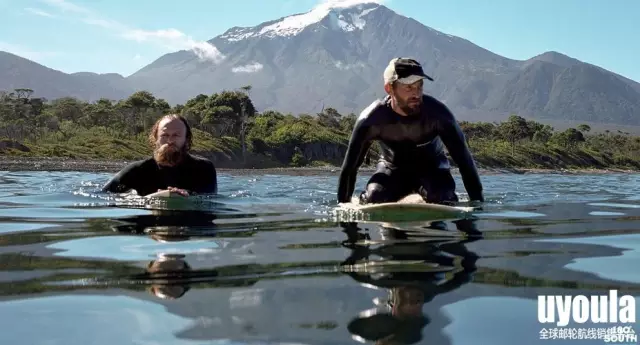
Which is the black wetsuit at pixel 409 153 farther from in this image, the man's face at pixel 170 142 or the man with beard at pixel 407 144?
the man's face at pixel 170 142

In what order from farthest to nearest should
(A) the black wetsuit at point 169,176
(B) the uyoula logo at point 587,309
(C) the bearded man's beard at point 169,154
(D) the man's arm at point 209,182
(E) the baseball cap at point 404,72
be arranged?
(D) the man's arm at point 209,182 → (A) the black wetsuit at point 169,176 → (C) the bearded man's beard at point 169,154 → (E) the baseball cap at point 404,72 → (B) the uyoula logo at point 587,309

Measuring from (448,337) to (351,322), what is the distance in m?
0.36

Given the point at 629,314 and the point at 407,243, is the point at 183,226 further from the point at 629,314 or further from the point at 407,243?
the point at 629,314

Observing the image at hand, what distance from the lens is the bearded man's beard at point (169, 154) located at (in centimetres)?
724

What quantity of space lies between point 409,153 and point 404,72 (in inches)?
41.8

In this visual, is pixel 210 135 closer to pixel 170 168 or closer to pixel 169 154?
pixel 170 168

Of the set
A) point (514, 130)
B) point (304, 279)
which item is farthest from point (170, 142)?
point (514, 130)

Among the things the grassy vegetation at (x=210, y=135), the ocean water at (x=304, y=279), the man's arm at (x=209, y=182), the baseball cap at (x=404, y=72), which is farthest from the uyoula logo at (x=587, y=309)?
the grassy vegetation at (x=210, y=135)

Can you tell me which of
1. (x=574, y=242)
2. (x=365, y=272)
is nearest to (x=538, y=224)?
(x=574, y=242)

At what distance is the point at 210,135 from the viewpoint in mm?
60750

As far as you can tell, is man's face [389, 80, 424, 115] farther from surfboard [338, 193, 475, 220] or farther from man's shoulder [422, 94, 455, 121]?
surfboard [338, 193, 475, 220]

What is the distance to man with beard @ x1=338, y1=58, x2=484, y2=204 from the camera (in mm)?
6078

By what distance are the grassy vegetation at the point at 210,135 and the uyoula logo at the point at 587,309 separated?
143 ft

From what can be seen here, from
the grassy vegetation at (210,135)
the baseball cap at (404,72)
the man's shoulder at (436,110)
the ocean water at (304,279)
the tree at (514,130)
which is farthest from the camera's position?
the tree at (514,130)
